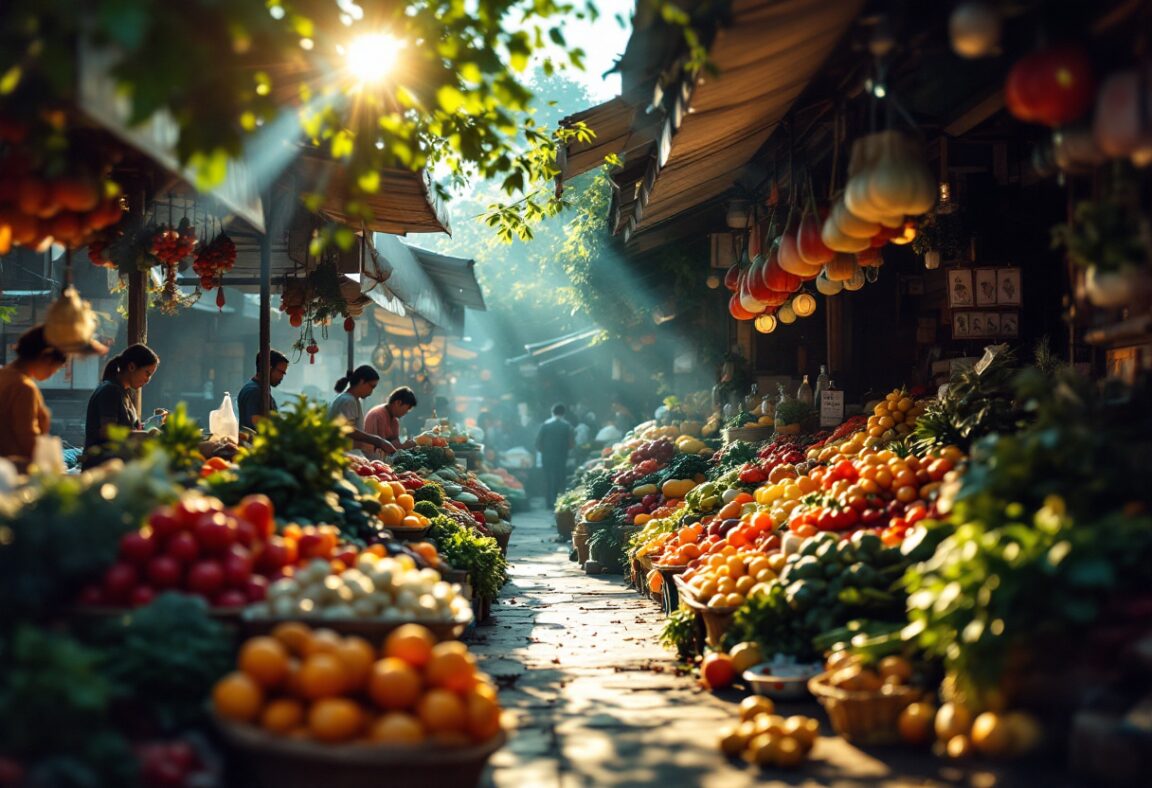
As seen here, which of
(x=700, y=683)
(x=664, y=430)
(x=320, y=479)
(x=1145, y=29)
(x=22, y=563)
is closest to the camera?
(x=22, y=563)

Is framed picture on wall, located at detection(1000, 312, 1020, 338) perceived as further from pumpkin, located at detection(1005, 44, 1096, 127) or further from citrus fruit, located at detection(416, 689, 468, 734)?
citrus fruit, located at detection(416, 689, 468, 734)

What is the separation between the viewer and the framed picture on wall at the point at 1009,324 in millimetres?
9273

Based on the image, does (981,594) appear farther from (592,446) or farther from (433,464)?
(592,446)

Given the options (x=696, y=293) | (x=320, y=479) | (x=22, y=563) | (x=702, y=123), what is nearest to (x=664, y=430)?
(x=696, y=293)

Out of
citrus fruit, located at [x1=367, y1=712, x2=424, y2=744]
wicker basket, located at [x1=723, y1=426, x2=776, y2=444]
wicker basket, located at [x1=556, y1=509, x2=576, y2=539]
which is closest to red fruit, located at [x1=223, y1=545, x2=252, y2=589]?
citrus fruit, located at [x1=367, y1=712, x2=424, y2=744]

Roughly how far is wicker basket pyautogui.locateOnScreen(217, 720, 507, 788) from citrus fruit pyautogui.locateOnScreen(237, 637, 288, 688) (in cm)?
17

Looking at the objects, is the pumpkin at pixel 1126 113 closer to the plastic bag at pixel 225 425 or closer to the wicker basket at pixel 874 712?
the wicker basket at pixel 874 712

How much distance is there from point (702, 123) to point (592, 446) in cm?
1744

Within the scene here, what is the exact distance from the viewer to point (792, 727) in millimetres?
4699

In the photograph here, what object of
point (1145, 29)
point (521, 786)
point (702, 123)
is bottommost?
point (521, 786)

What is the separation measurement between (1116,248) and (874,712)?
2.14 meters

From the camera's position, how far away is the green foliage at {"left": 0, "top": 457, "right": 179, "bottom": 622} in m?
3.94

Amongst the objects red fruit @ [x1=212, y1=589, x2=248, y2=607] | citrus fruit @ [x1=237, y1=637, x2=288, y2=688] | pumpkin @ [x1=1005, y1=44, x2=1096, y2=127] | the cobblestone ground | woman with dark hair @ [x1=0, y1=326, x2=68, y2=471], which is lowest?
the cobblestone ground

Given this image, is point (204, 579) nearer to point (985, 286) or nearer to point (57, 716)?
point (57, 716)
